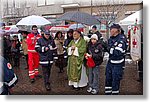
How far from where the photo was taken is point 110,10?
2.82 m

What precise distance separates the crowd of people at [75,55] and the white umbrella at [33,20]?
0.12 meters

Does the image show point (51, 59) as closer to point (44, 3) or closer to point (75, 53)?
point (75, 53)

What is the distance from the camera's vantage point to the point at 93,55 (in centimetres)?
302

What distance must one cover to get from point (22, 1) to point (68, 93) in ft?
3.14

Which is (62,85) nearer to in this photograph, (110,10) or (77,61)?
(77,61)

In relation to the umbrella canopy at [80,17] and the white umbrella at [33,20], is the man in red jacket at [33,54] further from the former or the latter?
the umbrella canopy at [80,17]

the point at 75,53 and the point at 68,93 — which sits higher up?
the point at 75,53

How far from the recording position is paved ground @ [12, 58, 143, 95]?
9.39ft

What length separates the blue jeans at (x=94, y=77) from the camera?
2.98m

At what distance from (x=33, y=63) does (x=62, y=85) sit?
379 mm

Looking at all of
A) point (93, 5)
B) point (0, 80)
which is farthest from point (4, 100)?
point (93, 5)

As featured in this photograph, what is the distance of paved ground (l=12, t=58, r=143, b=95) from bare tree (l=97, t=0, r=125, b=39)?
443 millimetres

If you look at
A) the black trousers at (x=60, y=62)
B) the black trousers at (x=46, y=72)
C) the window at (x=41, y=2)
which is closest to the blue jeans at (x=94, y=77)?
the black trousers at (x=60, y=62)

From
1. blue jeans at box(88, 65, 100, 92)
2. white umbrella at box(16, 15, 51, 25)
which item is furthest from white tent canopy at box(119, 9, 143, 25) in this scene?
white umbrella at box(16, 15, 51, 25)
